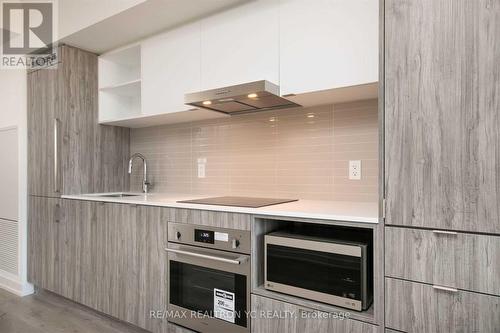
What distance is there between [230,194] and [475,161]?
1708 millimetres

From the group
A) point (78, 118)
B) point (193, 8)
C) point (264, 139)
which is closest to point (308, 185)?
point (264, 139)

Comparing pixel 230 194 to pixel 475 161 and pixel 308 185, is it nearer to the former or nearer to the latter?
pixel 308 185

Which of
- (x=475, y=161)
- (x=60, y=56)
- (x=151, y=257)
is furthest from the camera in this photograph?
(x=60, y=56)

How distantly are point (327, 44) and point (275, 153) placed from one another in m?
0.86

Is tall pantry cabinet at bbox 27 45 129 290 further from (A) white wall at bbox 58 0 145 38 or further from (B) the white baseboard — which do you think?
(A) white wall at bbox 58 0 145 38

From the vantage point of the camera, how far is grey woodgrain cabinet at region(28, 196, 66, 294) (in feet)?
8.98

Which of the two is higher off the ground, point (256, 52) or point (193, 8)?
point (193, 8)

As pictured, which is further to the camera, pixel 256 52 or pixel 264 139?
pixel 264 139

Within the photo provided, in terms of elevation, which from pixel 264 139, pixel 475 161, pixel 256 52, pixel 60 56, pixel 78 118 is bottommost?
pixel 475 161

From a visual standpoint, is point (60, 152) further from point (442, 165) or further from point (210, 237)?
point (442, 165)

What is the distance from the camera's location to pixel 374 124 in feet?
6.44

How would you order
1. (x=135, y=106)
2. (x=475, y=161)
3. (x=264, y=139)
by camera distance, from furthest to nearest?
(x=135, y=106)
(x=264, y=139)
(x=475, y=161)

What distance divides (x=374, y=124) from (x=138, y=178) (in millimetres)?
2244

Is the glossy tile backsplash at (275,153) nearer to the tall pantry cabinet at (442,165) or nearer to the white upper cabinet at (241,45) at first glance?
the white upper cabinet at (241,45)
